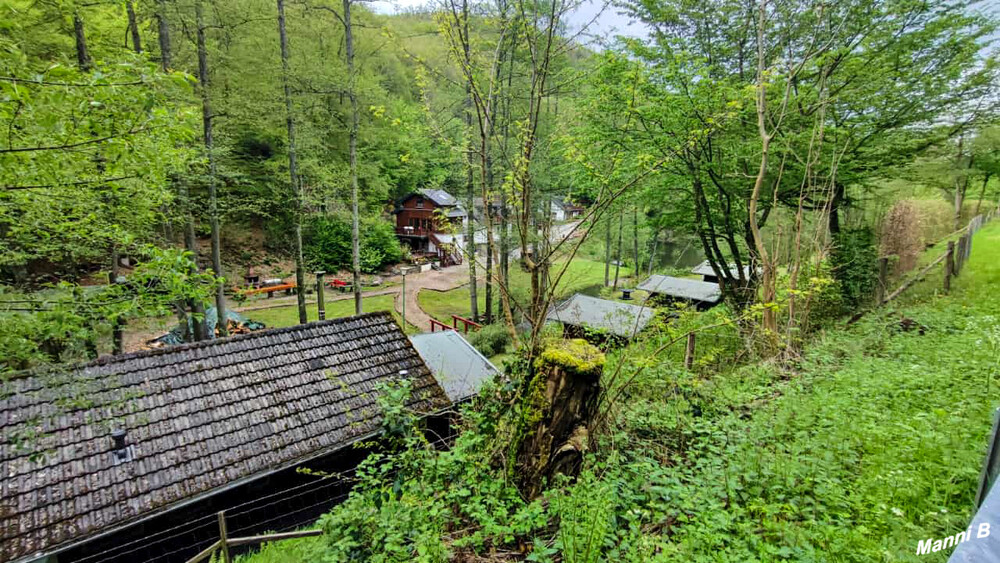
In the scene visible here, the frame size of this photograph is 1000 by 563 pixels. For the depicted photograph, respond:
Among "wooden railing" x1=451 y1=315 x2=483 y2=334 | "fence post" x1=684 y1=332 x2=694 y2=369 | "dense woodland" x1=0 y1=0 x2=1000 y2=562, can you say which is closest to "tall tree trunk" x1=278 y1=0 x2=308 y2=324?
"dense woodland" x1=0 y1=0 x2=1000 y2=562

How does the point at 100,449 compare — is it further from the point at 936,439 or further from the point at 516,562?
the point at 936,439

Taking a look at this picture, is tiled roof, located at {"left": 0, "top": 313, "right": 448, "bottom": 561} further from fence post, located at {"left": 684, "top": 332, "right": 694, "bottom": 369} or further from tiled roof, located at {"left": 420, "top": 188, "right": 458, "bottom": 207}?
tiled roof, located at {"left": 420, "top": 188, "right": 458, "bottom": 207}

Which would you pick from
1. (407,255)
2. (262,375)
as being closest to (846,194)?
(262,375)

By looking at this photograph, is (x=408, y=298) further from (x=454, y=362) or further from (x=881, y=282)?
(x=881, y=282)

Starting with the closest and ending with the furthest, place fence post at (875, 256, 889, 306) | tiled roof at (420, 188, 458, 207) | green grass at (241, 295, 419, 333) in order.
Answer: fence post at (875, 256, 889, 306) < green grass at (241, 295, 419, 333) < tiled roof at (420, 188, 458, 207)

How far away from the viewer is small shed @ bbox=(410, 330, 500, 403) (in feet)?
24.8

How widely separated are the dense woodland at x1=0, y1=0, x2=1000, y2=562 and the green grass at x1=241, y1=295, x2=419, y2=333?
406cm

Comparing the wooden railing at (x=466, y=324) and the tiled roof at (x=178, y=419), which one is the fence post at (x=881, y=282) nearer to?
the tiled roof at (x=178, y=419)

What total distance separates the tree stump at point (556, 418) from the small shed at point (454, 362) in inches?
168

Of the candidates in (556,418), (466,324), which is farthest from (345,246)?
(556,418)

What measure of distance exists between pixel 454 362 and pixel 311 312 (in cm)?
1043

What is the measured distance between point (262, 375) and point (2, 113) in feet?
13.6

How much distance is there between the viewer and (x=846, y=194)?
10.3 m

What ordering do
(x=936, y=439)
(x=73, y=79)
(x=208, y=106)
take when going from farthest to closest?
(x=208, y=106), (x=936, y=439), (x=73, y=79)
